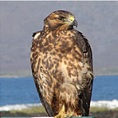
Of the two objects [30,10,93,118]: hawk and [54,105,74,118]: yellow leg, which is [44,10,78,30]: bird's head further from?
[54,105,74,118]: yellow leg

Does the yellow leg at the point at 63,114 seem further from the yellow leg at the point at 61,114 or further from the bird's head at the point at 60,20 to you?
the bird's head at the point at 60,20

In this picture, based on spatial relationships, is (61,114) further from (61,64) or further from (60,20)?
(60,20)

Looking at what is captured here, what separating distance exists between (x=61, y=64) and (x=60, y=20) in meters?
0.61

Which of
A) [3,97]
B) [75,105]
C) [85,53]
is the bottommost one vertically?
[3,97]

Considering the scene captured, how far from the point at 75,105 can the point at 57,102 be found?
0.25 metres

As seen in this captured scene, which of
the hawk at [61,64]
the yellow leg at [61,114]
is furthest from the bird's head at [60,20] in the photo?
the yellow leg at [61,114]

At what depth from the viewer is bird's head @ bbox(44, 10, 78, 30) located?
9.91m

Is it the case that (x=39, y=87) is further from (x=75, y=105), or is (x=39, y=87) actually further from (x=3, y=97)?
(x=3, y=97)

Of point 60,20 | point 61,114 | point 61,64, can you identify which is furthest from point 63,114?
point 60,20

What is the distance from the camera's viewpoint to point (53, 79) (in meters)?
9.98

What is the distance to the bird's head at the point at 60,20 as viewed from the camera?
32.5ft

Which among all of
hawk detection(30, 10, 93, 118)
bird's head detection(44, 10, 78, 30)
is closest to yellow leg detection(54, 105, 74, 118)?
hawk detection(30, 10, 93, 118)

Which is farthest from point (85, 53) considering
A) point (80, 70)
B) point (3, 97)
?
point (3, 97)

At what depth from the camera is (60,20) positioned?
10070 millimetres
